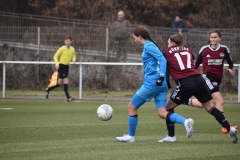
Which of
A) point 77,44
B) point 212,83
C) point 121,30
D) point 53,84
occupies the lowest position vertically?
point 53,84

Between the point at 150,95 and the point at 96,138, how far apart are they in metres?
1.28

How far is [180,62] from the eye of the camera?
32.0 ft

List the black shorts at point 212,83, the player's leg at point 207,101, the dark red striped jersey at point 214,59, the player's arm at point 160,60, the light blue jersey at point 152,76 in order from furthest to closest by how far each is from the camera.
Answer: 1. the dark red striped jersey at point 214,59
2. the black shorts at point 212,83
3. the player's leg at point 207,101
4. the light blue jersey at point 152,76
5. the player's arm at point 160,60

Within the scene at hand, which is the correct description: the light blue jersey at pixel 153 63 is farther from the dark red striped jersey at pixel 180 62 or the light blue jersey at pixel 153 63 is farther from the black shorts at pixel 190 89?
the black shorts at pixel 190 89

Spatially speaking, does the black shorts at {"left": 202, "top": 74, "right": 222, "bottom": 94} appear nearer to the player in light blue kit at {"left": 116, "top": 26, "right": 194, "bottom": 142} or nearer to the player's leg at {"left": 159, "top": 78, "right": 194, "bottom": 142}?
the player's leg at {"left": 159, "top": 78, "right": 194, "bottom": 142}

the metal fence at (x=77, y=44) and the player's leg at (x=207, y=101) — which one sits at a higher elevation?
the metal fence at (x=77, y=44)

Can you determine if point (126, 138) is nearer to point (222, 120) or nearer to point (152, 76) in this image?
point (152, 76)

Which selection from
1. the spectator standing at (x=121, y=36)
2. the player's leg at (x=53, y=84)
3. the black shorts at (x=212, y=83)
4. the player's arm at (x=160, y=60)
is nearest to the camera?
the player's arm at (x=160, y=60)

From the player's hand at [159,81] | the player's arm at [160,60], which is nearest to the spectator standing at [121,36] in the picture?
the player's arm at [160,60]

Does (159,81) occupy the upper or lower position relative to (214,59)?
lower

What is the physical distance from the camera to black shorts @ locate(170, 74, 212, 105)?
9.69 meters

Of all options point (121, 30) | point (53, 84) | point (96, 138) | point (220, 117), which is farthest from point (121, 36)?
point (220, 117)

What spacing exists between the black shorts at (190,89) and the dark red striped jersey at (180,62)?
89 millimetres

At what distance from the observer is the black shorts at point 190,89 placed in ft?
31.8
